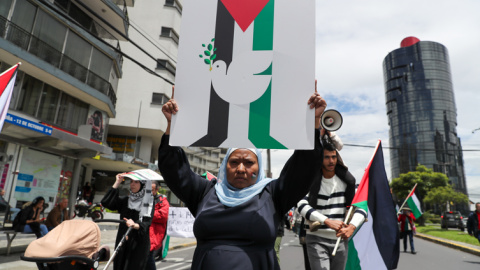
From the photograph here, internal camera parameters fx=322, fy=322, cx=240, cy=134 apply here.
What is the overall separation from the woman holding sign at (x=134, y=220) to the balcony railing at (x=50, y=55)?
37.4ft

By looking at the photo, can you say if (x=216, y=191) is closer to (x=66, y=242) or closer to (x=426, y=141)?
(x=66, y=242)

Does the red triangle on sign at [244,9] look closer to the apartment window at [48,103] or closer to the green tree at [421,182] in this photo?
the apartment window at [48,103]

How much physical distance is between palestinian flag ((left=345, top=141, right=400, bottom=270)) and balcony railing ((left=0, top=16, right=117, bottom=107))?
14.3 metres

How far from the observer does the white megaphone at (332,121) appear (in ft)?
9.67

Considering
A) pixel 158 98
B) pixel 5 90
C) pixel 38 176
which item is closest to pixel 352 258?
pixel 5 90

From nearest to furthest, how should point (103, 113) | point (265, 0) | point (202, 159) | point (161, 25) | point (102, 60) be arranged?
point (265, 0), point (102, 60), point (103, 113), point (161, 25), point (202, 159)

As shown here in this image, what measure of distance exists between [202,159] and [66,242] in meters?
67.9

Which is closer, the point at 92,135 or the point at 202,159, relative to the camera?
the point at 92,135

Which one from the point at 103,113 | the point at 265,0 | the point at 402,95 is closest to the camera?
the point at 265,0

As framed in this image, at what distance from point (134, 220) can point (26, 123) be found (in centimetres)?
925

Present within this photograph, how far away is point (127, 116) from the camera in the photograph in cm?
2883

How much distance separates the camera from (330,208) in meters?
3.30

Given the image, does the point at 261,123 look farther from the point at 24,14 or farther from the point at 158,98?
the point at 158,98

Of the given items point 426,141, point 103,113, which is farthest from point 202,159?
point 426,141
